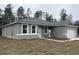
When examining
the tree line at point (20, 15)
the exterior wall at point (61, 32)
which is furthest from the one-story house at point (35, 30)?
the tree line at point (20, 15)

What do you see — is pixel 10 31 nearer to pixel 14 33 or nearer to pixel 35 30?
pixel 14 33

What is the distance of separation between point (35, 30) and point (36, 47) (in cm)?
137

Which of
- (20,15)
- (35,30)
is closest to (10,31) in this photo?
(20,15)

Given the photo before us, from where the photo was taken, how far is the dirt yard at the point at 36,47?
691cm

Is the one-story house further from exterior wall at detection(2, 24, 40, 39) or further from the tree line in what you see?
the tree line

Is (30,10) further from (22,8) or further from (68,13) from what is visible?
(68,13)

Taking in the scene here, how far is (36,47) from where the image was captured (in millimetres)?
7137

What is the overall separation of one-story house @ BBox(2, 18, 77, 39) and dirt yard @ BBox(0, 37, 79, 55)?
0.79 ft

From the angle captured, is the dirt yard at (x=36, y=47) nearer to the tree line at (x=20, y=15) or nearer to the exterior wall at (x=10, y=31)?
the exterior wall at (x=10, y=31)
